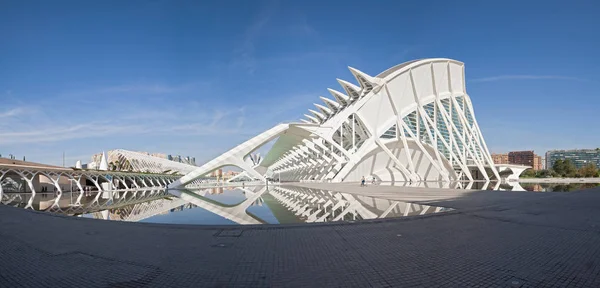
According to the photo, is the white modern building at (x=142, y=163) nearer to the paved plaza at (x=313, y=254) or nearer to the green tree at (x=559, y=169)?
the paved plaza at (x=313, y=254)

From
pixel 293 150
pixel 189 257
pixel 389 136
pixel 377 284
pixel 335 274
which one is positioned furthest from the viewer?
pixel 293 150

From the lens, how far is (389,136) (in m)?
37.8

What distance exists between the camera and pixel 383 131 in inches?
1314

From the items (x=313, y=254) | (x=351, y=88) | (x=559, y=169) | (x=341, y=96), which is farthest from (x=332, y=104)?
(x=559, y=169)

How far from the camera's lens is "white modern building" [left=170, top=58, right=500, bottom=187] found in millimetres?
30219

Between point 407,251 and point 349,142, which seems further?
point 349,142

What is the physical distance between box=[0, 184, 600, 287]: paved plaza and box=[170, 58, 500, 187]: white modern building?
18314mm

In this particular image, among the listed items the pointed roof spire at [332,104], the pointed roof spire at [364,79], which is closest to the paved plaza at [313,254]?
the pointed roof spire at [364,79]

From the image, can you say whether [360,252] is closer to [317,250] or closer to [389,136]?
[317,250]

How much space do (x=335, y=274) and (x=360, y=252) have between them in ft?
3.30

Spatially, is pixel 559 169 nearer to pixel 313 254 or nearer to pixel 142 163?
pixel 313 254

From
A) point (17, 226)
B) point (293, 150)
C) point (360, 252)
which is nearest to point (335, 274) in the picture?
point (360, 252)

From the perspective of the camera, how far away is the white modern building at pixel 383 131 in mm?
30219

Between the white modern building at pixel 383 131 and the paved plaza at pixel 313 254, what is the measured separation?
18.3 metres
